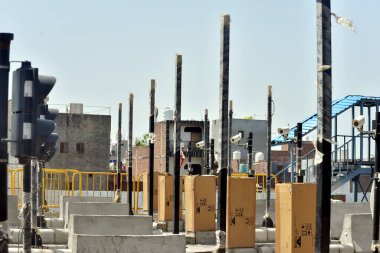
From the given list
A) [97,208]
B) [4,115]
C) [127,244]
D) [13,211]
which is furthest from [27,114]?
[13,211]

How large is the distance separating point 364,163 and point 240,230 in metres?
Result: 16.0

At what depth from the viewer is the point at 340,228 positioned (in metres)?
26.5

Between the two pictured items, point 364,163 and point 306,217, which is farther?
point 364,163

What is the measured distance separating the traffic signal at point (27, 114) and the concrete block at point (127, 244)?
16.9 feet

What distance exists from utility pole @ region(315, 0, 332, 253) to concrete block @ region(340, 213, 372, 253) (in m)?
11.2

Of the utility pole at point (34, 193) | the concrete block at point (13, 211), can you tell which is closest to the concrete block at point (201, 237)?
the concrete block at point (13, 211)

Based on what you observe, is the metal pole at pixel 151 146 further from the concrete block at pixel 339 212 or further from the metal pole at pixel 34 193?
the metal pole at pixel 34 193

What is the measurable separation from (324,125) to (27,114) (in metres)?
3.87

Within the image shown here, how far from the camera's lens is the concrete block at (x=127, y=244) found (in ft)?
49.6

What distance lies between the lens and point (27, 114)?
982cm

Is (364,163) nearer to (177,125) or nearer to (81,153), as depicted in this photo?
(177,125)

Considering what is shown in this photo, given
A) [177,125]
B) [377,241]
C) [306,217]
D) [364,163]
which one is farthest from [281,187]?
[364,163]

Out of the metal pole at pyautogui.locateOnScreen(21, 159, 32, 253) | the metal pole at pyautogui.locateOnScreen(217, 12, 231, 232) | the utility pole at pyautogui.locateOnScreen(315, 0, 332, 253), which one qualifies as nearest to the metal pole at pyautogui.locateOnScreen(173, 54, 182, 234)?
the metal pole at pyautogui.locateOnScreen(217, 12, 231, 232)

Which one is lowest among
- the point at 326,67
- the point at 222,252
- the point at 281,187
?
the point at 222,252
